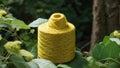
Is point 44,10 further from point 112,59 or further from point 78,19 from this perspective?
point 112,59

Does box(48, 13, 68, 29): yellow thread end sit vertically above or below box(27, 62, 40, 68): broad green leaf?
above

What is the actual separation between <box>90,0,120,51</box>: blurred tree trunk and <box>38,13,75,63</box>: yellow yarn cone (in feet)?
2.49

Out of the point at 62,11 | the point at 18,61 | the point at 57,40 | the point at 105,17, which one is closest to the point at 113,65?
the point at 57,40

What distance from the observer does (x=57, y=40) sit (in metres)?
1.02

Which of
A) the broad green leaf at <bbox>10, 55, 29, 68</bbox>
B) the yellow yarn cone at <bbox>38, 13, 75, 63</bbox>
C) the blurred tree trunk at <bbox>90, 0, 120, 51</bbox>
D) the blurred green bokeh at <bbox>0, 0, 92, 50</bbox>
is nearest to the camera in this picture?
the broad green leaf at <bbox>10, 55, 29, 68</bbox>

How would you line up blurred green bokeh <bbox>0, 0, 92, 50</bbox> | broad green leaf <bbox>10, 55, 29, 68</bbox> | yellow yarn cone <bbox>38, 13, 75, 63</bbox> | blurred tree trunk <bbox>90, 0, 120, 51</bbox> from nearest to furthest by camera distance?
1. broad green leaf <bbox>10, 55, 29, 68</bbox>
2. yellow yarn cone <bbox>38, 13, 75, 63</bbox>
3. blurred tree trunk <bbox>90, 0, 120, 51</bbox>
4. blurred green bokeh <bbox>0, 0, 92, 50</bbox>

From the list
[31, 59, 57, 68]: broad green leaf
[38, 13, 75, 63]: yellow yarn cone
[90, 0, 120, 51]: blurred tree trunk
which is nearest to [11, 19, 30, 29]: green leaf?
[38, 13, 75, 63]: yellow yarn cone

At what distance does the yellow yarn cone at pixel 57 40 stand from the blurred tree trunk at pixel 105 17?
0.76m

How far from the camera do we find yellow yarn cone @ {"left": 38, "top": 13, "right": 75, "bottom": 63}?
102 centimetres

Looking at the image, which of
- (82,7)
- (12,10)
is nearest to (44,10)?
(12,10)

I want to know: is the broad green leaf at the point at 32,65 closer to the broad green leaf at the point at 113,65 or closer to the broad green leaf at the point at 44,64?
the broad green leaf at the point at 44,64

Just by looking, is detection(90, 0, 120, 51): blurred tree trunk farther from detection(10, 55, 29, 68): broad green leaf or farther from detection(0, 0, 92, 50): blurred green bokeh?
detection(0, 0, 92, 50): blurred green bokeh

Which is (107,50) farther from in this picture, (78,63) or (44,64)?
(44,64)

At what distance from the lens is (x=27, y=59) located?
948mm
